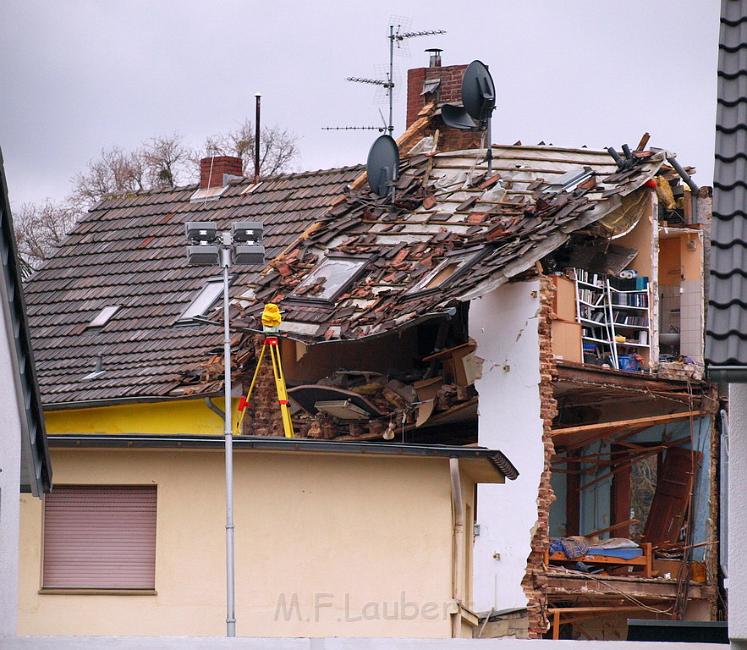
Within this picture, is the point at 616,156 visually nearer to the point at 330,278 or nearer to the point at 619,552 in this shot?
the point at 330,278

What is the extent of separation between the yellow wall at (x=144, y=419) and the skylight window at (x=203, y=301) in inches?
84.0

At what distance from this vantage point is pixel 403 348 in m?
31.0

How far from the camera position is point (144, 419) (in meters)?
30.6

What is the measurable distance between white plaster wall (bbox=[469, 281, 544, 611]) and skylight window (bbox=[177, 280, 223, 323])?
5.69m

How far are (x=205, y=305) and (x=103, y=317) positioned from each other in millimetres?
2366

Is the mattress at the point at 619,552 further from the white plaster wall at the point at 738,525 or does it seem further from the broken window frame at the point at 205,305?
the white plaster wall at the point at 738,525

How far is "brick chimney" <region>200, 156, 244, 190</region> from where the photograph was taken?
3772 cm

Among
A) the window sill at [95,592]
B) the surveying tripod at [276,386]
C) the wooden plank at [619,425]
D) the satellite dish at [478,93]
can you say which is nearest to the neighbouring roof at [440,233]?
the surveying tripod at [276,386]

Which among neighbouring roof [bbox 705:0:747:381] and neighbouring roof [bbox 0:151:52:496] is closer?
neighbouring roof [bbox 705:0:747:381]

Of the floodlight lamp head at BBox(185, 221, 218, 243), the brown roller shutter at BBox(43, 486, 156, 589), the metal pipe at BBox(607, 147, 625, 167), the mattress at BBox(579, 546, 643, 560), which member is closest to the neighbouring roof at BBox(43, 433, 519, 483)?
the brown roller shutter at BBox(43, 486, 156, 589)

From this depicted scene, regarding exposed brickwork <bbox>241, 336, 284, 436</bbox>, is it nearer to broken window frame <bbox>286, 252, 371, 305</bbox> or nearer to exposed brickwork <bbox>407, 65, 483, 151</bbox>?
broken window frame <bbox>286, 252, 371, 305</bbox>

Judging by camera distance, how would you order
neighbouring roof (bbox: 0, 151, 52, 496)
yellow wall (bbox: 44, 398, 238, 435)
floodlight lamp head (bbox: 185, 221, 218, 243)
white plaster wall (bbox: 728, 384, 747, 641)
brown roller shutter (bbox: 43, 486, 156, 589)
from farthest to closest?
yellow wall (bbox: 44, 398, 238, 435), floodlight lamp head (bbox: 185, 221, 218, 243), brown roller shutter (bbox: 43, 486, 156, 589), neighbouring roof (bbox: 0, 151, 52, 496), white plaster wall (bbox: 728, 384, 747, 641)

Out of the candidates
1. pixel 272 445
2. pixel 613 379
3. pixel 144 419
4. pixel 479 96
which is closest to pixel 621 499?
pixel 613 379

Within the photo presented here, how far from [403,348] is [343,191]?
3.84 metres
